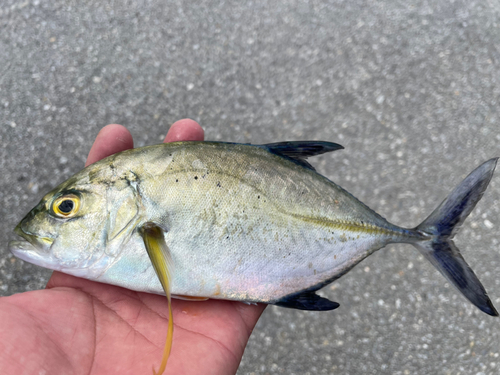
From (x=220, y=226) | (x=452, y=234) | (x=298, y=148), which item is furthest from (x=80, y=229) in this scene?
(x=452, y=234)

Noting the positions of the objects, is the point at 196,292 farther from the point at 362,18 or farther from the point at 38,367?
the point at 362,18

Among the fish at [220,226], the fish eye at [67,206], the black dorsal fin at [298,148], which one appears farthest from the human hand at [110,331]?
the black dorsal fin at [298,148]

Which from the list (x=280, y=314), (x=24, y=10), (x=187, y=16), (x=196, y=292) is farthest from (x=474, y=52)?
(x=24, y=10)

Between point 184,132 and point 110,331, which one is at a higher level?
point 184,132

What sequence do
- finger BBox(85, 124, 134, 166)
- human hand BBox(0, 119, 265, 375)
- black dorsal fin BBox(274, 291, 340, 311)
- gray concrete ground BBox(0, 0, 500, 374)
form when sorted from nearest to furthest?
1. human hand BBox(0, 119, 265, 375)
2. black dorsal fin BBox(274, 291, 340, 311)
3. finger BBox(85, 124, 134, 166)
4. gray concrete ground BBox(0, 0, 500, 374)

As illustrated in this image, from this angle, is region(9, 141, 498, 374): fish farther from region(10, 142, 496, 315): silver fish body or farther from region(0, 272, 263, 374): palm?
region(0, 272, 263, 374): palm

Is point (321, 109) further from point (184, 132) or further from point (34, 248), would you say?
point (34, 248)

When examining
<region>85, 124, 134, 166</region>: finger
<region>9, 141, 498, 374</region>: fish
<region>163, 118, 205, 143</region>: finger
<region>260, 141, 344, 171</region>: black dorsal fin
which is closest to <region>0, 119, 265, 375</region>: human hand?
<region>9, 141, 498, 374</region>: fish
